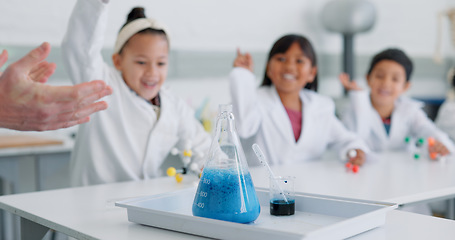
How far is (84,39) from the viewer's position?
164 cm

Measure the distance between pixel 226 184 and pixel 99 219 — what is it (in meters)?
0.33

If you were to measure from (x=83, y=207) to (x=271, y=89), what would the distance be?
126 cm

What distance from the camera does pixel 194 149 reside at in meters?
1.90

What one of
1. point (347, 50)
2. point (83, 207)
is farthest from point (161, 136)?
point (347, 50)

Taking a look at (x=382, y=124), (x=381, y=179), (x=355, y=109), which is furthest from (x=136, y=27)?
(x=382, y=124)

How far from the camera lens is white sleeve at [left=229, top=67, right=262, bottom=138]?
201 centimetres

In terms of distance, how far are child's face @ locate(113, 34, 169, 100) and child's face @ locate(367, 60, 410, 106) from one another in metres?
1.27

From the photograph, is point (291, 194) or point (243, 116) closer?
point (291, 194)

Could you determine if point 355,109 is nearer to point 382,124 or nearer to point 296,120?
point 382,124

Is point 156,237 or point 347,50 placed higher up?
point 347,50

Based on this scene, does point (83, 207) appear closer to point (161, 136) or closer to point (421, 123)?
point (161, 136)

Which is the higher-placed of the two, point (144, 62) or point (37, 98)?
point (144, 62)

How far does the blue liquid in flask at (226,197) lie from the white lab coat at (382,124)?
169 centimetres

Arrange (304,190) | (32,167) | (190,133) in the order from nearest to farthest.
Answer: (304,190), (190,133), (32,167)
